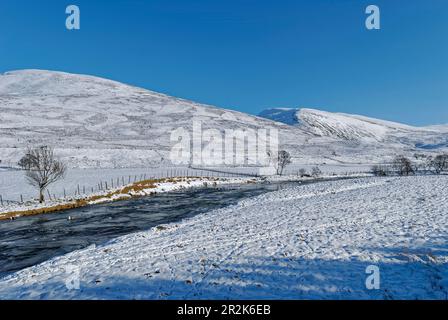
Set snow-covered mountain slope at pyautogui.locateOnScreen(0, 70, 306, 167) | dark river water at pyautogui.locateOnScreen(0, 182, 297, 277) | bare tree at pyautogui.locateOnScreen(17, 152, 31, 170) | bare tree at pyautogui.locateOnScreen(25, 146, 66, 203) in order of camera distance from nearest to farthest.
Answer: dark river water at pyautogui.locateOnScreen(0, 182, 297, 277) < bare tree at pyautogui.locateOnScreen(25, 146, 66, 203) < bare tree at pyautogui.locateOnScreen(17, 152, 31, 170) < snow-covered mountain slope at pyautogui.locateOnScreen(0, 70, 306, 167)

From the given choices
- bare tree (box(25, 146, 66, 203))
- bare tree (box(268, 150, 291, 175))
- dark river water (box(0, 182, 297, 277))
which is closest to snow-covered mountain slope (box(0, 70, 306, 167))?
bare tree (box(268, 150, 291, 175))

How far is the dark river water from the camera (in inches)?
776

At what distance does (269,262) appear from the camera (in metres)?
13.2

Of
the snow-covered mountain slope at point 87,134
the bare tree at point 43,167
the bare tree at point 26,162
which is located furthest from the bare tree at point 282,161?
the bare tree at point 26,162

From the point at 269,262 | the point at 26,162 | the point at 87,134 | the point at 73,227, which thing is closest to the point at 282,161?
the point at 26,162

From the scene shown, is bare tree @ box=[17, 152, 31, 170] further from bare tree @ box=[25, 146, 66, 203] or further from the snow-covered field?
the snow-covered field

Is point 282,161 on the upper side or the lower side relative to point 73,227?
upper

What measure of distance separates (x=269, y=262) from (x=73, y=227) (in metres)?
20.0

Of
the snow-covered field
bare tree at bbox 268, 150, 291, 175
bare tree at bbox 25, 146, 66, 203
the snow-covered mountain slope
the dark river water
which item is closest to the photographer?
the snow-covered field

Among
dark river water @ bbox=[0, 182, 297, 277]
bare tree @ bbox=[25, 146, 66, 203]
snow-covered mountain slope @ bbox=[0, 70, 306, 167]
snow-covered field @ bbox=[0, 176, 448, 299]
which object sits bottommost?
dark river water @ bbox=[0, 182, 297, 277]

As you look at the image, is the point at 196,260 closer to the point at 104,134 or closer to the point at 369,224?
the point at 369,224

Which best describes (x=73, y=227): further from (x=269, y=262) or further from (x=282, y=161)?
(x=282, y=161)

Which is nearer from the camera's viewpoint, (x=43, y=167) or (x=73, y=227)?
(x=73, y=227)

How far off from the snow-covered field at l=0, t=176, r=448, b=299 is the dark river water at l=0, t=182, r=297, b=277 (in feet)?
11.1
